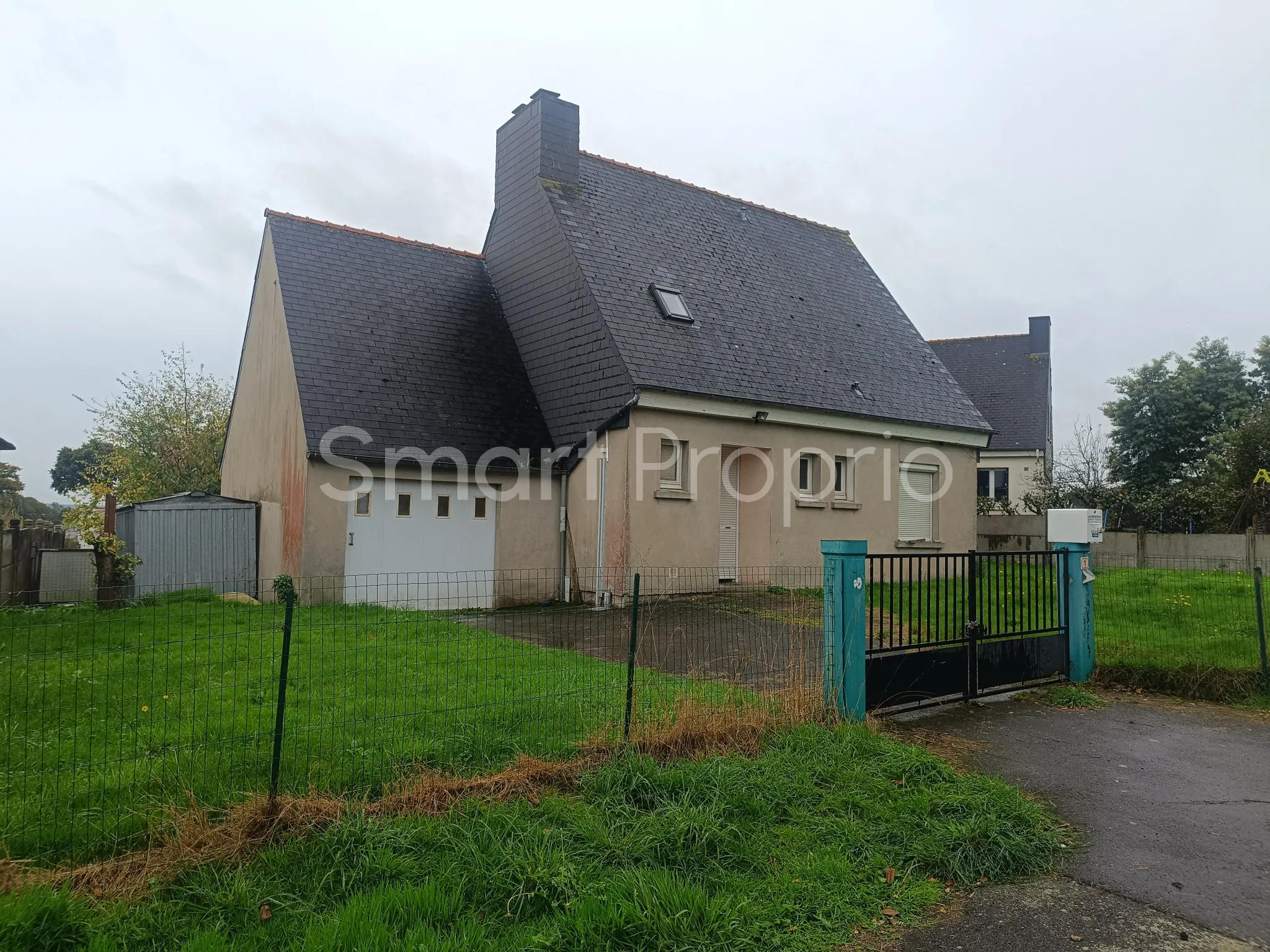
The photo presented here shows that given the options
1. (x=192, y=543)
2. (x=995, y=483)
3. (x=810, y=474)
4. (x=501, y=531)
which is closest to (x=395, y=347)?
(x=501, y=531)

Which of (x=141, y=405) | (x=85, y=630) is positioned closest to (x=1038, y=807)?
(x=85, y=630)

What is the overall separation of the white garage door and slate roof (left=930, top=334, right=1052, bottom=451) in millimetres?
25596

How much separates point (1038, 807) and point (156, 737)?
570 centimetres

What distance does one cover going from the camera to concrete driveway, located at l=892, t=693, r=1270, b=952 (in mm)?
4043

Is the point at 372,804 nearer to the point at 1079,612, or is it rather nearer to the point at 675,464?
the point at 1079,612

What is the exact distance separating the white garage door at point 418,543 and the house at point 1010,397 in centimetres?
2415

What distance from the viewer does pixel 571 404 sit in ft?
53.3

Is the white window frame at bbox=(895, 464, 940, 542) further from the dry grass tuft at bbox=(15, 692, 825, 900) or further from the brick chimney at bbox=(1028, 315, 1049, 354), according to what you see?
the brick chimney at bbox=(1028, 315, 1049, 354)

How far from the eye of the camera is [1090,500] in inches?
1084

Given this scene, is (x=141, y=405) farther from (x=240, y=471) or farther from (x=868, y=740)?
(x=868, y=740)

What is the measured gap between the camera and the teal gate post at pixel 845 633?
7.02 metres

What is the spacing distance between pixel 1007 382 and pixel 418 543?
2887 centimetres

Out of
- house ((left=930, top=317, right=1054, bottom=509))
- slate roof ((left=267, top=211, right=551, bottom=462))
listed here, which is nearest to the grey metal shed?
slate roof ((left=267, top=211, right=551, bottom=462))

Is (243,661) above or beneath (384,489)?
beneath
